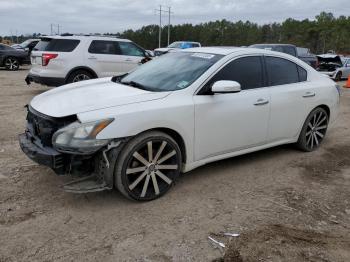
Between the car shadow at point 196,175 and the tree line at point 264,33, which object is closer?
the car shadow at point 196,175

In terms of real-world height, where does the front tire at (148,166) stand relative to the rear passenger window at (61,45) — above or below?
below

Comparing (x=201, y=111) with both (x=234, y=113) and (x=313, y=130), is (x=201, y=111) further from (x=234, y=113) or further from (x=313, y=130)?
(x=313, y=130)

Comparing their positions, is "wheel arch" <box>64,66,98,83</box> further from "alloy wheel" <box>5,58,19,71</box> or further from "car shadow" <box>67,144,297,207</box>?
"alloy wheel" <box>5,58,19,71</box>

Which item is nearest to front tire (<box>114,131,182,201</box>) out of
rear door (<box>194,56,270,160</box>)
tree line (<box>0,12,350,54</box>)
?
rear door (<box>194,56,270,160</box>)

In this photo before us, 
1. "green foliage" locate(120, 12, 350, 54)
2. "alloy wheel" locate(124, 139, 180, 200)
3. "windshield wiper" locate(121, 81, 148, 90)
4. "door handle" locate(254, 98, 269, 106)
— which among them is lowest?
"alloy wheel" locate(124, 139, 180, 200)

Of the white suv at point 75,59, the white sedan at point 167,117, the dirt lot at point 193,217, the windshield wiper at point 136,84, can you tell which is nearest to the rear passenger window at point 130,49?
the white suv at point 75,59

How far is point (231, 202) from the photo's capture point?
14.5ft

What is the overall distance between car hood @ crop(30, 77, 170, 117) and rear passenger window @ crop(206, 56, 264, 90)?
0.88m

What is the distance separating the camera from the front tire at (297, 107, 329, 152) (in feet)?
20.0

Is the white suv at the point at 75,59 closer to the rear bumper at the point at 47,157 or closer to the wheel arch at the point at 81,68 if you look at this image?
the wheel arch at the point at 81,68

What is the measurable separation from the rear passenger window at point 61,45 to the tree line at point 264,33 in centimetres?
6243

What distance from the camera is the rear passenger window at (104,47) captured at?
38.0 feet

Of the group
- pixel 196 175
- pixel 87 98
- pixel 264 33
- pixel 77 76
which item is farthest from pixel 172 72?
pixel 264 33

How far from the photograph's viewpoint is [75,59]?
36.3ft
